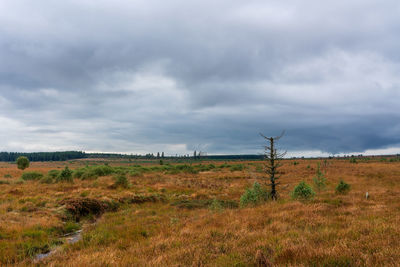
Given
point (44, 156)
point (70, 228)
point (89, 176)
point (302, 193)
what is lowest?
point (44, 156)

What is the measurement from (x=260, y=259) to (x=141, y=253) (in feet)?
10.2

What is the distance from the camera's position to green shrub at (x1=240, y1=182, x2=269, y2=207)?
45.8ft

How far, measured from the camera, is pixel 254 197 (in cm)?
1409

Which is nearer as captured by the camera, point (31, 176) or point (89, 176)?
point (31, 176)

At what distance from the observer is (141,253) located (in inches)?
238

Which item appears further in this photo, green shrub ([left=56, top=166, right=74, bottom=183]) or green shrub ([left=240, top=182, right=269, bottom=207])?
green shrub ([left=56, top=166, right=74, bottom=183])

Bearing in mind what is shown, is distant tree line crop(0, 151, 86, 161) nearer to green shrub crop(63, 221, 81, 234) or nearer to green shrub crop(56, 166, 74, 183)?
green shrub crop(56, 166, 74, 183)

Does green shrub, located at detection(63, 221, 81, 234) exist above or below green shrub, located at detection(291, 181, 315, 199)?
below

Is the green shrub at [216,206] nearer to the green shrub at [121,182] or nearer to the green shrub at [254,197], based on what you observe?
the green shrub at [254,197]

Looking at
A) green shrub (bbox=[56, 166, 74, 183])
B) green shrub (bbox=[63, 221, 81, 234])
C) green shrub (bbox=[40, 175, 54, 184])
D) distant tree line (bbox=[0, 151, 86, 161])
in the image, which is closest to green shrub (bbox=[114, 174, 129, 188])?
green shrub (bbox=[56, 166, 74, 183])

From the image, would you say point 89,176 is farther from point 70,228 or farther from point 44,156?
point 44,156

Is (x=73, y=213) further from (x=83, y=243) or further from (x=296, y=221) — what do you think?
(x=296, y=221)

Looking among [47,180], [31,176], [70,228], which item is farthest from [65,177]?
[70,228]

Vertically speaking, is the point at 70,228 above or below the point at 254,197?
below
